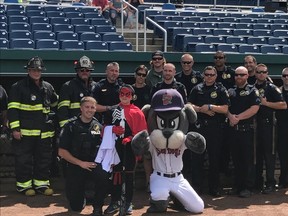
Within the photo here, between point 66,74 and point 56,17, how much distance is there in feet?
12.0

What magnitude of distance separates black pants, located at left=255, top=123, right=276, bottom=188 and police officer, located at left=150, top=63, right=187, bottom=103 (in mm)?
1208

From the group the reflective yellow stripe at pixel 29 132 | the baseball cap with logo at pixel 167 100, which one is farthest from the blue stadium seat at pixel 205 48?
the reflective yellow stripe at pixel 29 132

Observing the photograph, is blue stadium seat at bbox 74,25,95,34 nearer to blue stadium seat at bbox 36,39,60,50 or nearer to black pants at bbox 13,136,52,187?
blue stadium seat at bbox 36,39,60,50

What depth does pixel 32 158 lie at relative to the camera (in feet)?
22.8

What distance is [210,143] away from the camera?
6.93 meters

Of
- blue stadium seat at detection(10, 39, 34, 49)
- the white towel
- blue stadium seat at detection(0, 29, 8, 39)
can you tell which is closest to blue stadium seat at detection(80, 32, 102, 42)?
blue stadium seat at detection(10, 39, 34, 49)

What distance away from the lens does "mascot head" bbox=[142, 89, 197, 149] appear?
6.18 meters

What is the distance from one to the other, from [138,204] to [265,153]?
1.92m

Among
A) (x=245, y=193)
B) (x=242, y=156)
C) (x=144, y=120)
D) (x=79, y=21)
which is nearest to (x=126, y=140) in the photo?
(x=144, y=120)

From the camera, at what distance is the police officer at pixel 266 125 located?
23.3 ft

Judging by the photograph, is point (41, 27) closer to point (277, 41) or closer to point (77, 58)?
point (77, 58)

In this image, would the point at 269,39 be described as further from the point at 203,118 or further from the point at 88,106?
the point at 88,106

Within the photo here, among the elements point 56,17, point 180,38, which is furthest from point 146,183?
point 56,17

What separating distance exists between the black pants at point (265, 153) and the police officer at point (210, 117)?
0.62 metres
